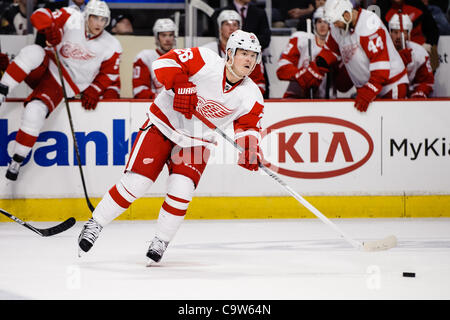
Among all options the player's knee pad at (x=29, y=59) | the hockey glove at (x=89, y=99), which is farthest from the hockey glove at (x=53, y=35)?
the hockey glove at (x=89, y=99)

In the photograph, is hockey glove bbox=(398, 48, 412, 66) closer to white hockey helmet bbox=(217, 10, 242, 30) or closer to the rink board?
the rink board

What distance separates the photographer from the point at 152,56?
21.2 ft

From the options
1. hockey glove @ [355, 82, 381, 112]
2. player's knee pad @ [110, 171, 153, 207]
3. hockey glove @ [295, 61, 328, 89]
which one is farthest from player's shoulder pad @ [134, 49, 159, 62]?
player's knee pad @ [110, 171, 153, 207]

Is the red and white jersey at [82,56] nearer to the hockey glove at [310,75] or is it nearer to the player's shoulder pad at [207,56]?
the hockey glove at [310,75]

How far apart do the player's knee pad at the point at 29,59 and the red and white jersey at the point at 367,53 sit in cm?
206

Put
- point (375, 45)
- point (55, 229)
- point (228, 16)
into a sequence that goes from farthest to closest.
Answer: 1. point (228, 16)
2. point (375, 45)
3. point (55, 229)

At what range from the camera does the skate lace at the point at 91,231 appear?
163 inches

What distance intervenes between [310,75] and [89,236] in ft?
9.17

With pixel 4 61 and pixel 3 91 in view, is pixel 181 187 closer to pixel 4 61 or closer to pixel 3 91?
pixel 3 91

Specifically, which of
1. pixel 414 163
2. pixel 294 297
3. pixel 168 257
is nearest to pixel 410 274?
pixel 294 297

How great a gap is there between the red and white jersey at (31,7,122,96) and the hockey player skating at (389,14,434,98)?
213 centimetres

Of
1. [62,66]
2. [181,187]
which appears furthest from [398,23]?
[181,187]

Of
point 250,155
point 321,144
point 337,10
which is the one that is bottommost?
point 321,144

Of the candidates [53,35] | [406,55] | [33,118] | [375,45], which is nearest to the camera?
[33,118]
